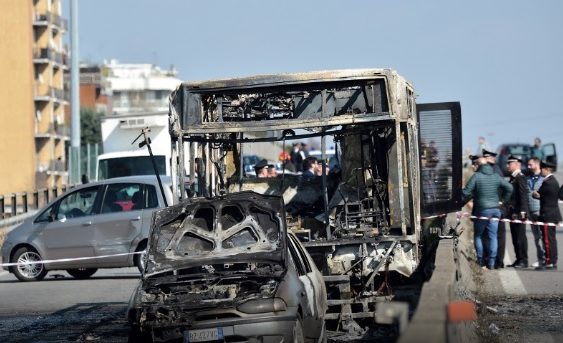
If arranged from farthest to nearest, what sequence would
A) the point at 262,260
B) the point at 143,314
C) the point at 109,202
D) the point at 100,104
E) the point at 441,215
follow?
the point at 100,104 → the point at 109,202 → the point at 441,215 → the point at 262,260 → the point at 143,314

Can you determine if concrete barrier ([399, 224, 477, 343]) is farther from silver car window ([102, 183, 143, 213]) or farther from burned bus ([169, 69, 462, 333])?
silver car window ([102, 183, 143, 213])

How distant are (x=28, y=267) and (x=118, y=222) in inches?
82.5

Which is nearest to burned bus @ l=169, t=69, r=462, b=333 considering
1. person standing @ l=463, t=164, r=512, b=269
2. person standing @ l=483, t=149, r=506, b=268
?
person standing @ l=463, t=164, r=512, b=269

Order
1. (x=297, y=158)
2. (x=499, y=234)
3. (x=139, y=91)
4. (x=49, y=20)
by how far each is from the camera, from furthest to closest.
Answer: (x=139, y=91) → (x=49, y=20) → (x=297, y=158) → (x=499, y=234)

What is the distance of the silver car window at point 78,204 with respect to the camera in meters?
21.3

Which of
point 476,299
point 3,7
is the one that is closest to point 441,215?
point 476,299

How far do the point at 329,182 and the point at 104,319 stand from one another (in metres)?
3.49

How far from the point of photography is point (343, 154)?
50.6ft

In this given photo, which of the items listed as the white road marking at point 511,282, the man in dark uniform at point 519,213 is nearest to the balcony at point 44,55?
the man in dark uniform at point 519,213

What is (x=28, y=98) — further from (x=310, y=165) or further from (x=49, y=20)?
(x=310, y=165)

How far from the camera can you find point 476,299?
53.7 ft

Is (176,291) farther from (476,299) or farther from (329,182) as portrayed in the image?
(476,299)

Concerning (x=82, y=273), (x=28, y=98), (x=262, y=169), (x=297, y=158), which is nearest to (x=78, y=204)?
(x=82, y=273)

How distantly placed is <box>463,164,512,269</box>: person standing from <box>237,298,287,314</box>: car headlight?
10.9m
